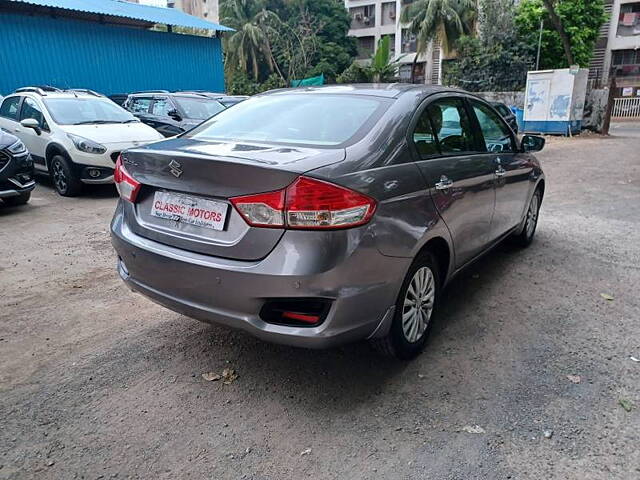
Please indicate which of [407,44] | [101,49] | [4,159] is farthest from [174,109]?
[407,44]

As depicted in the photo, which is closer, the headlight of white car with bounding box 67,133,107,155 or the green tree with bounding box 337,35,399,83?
the headlight of white car with bounding box 67,133,107,155

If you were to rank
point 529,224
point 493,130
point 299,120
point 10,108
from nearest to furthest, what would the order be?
point 299,120, point 493,130, point 529,224, point 10,108

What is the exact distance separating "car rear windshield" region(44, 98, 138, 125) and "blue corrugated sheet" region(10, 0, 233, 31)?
7.41 meters

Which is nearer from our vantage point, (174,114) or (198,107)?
(174,114)

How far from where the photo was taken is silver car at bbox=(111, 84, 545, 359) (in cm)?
230

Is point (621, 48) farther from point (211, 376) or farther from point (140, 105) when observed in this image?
point (211, 376)

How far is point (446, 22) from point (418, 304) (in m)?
30.4

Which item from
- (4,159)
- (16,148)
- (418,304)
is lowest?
(418,304)

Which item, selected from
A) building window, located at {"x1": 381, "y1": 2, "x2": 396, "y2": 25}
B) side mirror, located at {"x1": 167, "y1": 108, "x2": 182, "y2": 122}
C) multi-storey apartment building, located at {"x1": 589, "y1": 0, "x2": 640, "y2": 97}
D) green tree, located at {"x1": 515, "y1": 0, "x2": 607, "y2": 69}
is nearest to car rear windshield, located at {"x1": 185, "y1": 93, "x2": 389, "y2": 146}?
side mirror, located at {"x1": 167, "y1": 108, "x2": 182, "y2": 122}

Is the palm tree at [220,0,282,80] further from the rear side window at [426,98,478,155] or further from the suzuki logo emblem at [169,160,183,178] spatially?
the suzuki logo emblem at [169,160,183,178]

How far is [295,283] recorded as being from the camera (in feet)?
7.47

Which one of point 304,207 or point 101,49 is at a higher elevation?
point 101,49

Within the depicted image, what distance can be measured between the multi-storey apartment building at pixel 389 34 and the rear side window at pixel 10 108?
3650 centimetres

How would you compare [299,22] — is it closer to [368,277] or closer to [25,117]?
[25,117]
